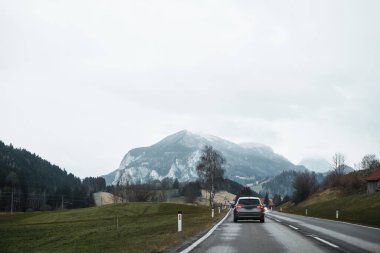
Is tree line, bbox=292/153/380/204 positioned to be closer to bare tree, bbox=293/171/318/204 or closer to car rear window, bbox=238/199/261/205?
bare tree, bbox=293/171/318/204

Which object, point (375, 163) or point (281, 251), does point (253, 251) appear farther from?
point (375, 163)

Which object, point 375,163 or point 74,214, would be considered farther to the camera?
point 375,163

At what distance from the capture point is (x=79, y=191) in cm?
16950

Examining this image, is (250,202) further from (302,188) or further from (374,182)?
(302,188)

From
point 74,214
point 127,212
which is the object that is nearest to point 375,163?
point 127,212

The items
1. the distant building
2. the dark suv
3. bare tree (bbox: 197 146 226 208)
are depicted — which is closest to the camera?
the dark suv

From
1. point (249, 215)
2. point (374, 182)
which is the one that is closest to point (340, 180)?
point (374, 182)

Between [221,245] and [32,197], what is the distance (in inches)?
5950

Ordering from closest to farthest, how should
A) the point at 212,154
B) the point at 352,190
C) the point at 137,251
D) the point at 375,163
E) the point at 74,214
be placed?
the point at 137,251 < the point at 74,214 < the point at 212,154 < the point at 352,190 < the point at 375,163

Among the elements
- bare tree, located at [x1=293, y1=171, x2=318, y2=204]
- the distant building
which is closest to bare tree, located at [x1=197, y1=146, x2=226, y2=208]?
the distant building

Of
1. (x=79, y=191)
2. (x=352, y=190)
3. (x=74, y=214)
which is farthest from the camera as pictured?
(x=79, y=191)

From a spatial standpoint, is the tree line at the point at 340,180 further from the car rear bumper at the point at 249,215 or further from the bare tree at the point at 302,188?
the car rear bumper at the point at 249,215

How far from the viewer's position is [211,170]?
8906 cm

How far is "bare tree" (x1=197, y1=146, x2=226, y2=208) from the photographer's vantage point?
293 feet
